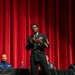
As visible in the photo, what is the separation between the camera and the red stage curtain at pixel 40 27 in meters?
7.56

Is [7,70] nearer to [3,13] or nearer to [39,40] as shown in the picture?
[39,40]

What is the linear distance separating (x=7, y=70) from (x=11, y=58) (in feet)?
7.64

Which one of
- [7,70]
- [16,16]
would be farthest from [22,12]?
[7,70]

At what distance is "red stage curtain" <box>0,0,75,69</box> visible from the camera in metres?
7.56

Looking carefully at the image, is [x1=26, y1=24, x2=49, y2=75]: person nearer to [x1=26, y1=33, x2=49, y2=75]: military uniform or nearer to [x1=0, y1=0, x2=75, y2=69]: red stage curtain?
[x1=26, y1=33, x2=49, y2=75]: military uniform

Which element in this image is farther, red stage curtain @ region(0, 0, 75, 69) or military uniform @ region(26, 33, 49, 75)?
red stage curtain @ region(0, 0, 75, 69)

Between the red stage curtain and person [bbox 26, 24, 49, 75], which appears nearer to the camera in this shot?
person [bbox 26, 24, 49, 75]

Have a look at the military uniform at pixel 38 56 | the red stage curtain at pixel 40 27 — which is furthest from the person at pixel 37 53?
the red stage curtain at pixel 40 27

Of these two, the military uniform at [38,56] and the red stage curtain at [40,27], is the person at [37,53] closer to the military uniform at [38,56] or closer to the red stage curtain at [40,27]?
the military uniform at [38,56]

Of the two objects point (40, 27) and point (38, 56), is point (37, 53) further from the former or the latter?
point (40, 27)

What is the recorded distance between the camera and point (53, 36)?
8359mm

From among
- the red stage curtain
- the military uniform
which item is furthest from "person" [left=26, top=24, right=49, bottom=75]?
the red stage curtain

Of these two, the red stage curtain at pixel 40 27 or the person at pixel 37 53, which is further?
the red stage curtain at pixel 40 27

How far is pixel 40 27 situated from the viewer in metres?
8.20
